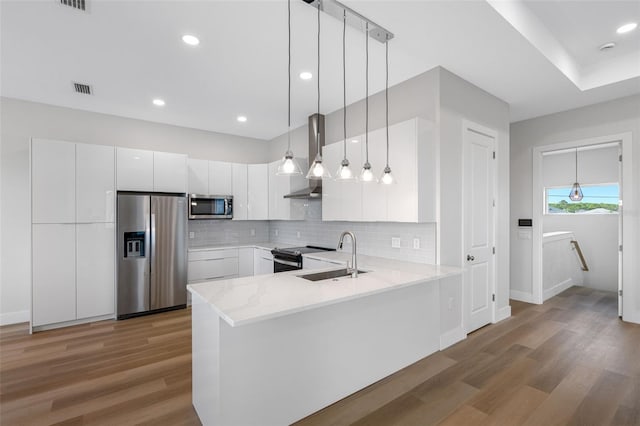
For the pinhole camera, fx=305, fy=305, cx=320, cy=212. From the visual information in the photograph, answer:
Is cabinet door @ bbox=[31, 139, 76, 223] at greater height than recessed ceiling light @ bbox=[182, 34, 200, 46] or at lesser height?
lesser

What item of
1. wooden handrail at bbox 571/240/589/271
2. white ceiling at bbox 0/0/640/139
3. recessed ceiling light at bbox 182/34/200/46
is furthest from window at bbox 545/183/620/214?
recessed ceiling light at bbox 182/34/200/46

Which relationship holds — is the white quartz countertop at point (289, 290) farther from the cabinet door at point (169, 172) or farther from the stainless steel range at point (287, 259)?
the cabinet door at point (169, 172)

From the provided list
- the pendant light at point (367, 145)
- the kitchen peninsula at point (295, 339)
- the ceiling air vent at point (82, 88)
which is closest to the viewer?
the kitchen peninsula at point (295, 339)

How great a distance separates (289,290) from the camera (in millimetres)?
2148

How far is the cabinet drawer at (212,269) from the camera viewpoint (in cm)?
488

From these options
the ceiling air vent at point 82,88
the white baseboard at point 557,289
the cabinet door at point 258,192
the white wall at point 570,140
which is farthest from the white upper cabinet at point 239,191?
the white baseboard at point 557,289

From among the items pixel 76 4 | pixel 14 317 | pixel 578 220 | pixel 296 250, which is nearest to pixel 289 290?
pixel 296 250

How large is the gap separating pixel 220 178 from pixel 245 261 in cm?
154

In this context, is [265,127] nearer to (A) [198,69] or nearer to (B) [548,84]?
(A) [198,69]

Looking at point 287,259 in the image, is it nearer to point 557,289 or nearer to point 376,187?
point 376,187

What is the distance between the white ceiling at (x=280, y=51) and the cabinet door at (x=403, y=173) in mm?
698

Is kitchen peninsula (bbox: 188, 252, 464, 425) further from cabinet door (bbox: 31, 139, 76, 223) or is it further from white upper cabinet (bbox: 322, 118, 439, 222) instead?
cabinet door (bbox: 31, 139, 76, 223)

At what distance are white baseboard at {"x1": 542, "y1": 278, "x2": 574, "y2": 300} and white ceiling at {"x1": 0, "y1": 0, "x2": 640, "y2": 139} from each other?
2.86m

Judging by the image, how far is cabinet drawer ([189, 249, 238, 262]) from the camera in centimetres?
490
